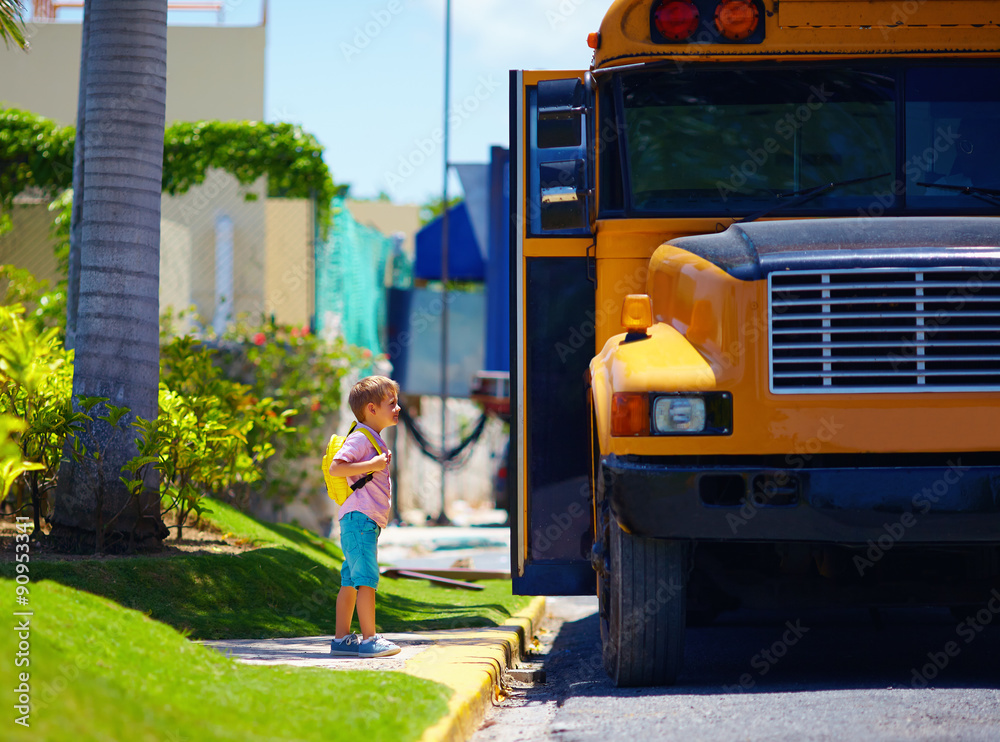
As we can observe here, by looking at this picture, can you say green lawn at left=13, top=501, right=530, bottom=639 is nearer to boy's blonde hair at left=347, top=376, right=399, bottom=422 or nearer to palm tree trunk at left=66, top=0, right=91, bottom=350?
boy's blonde hair at left=347, top=376, right=399, bottom=422

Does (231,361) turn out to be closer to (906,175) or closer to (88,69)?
(88,69)

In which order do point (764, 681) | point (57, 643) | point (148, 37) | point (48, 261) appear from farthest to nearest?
point (48, 261) < point (148, 37) < point (764, 681) < point (57, 643)

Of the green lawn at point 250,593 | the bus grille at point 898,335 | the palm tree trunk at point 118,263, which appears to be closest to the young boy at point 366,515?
the green lawn at point 250,593

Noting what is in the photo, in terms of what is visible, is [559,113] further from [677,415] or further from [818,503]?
[818,503]

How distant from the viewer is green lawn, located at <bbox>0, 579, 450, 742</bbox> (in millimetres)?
3213

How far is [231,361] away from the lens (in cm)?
1280

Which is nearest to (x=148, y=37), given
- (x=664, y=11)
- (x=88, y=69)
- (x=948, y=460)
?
(x=88, y=69)

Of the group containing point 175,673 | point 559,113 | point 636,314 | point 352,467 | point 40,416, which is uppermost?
point 559,113

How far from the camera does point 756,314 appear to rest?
478 cm

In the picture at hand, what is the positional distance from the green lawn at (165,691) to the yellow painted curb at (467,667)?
0.09 m

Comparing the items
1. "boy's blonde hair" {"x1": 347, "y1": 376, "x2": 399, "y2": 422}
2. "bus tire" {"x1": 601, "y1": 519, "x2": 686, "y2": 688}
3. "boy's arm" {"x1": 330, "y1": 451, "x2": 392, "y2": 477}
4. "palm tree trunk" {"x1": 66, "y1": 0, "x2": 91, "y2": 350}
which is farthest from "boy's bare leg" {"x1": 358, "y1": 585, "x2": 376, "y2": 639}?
"palm tree trunk" {"x1": 66, "y1": 0, "x2": 91, "y2": 350}

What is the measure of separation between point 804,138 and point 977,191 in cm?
89

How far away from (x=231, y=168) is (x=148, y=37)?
6.04 m

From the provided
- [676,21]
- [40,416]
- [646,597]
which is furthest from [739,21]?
[40,416]
